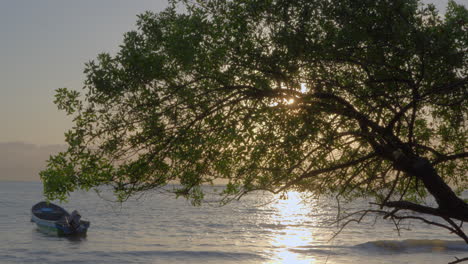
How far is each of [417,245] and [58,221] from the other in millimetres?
31338

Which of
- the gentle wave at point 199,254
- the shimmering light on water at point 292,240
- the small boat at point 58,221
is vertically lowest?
the gentle wave at point 199,254

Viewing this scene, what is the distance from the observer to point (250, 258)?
123 ft

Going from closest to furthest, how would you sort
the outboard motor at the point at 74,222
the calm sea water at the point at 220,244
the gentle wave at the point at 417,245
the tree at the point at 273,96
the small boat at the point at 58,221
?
1. the tree at the point at 273,96
2. the calm sea water at the point at 220,244
3. the gentle wave at the point at 417,245
4. the outboard motor at the point at 74,222
5. the small boat at the point at 58,221

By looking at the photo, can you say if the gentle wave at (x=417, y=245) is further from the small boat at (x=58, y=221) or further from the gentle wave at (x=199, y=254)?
the small boat at (x=58, y=221)

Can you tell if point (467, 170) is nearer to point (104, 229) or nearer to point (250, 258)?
point (250, 258)

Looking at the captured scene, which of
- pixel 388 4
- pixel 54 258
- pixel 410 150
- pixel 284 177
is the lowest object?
pixel 54 258

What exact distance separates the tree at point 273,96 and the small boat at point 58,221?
37.2m

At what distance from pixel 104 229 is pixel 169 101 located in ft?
163

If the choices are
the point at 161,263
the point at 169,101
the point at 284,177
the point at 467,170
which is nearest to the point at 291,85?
the point at 284,177

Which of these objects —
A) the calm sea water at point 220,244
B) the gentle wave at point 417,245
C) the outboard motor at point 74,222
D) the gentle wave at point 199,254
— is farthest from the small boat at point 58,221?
the gentle wave at point 417,245

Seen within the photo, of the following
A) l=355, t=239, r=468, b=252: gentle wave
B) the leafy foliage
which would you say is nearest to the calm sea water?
l=355, t=239, r=468, b=252: gentle wave

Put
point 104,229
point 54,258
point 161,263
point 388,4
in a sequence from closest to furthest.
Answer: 1. point 388,4
2. point 161,263
3. point 54,258
4. point 104,229

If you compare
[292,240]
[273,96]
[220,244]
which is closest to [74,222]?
[220,244]

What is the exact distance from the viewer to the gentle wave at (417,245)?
4209 cm
